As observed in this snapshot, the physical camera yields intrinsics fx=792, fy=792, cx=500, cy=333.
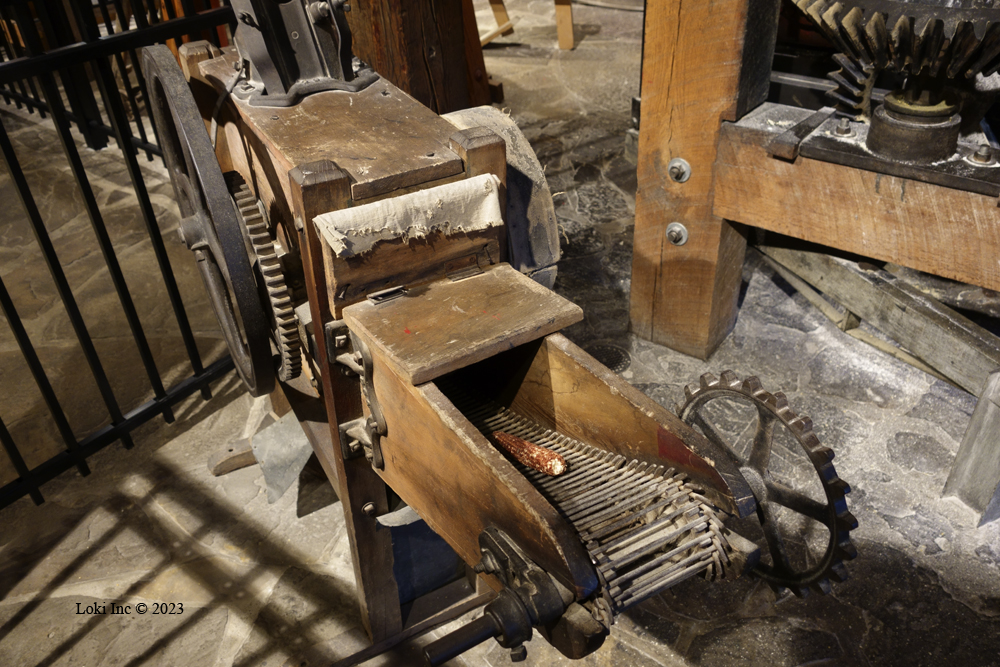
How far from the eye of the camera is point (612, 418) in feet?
5.10

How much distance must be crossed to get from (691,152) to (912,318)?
1079mm

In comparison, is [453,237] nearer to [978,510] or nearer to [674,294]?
[674,294]

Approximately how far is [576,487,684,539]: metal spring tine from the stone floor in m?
1.20

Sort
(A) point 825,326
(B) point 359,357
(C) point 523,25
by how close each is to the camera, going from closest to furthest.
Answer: (B) point 359,357 < (A) point 825,326 < (C) point 523,25

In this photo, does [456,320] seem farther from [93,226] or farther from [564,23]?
[564,23]

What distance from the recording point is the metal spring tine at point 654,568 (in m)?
1.34

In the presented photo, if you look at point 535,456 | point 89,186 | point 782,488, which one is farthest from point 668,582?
point 89,186

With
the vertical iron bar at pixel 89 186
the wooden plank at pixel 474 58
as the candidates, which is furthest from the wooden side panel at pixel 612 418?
the wooden plank at pixel 474 58

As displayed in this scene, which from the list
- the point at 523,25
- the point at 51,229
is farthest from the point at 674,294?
the point at 523,25

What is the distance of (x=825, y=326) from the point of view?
12.3 ft

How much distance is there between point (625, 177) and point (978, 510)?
299cm

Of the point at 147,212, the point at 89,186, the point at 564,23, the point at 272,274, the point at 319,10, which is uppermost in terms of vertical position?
the point at 319,10

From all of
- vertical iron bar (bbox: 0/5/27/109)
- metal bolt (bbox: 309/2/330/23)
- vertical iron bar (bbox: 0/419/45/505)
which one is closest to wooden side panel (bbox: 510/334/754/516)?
metal bolt (bbox: 309/2/330/23)

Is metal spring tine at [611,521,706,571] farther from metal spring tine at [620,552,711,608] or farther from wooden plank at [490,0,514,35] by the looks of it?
wooden plank at [490,0,514,35]
